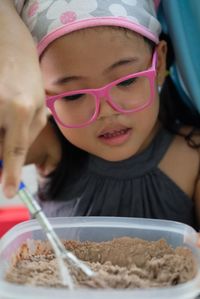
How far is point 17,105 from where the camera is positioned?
0.49 meters

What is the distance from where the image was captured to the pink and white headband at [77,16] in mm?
759

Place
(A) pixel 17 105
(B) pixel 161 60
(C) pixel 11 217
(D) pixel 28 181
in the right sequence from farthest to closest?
(D) pixel 28 181
(C) pixel 11 217
(B) pixel 161 60
(A) pixel 17 105

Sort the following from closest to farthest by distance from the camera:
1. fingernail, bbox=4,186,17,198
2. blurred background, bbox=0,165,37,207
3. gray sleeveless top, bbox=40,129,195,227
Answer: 1. fingernail, bbox=4,186,17,198
2. gray sleeveless top, bbox=40,129,195,227
3. blurred background, bbox=0,165,37,207

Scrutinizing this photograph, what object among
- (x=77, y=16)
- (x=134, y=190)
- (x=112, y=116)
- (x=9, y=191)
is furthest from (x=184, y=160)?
(x=9, y=191)

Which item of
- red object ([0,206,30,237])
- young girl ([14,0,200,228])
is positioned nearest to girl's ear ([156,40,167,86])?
young girl ([14,0,200,228])

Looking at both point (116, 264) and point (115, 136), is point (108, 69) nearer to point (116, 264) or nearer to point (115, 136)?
point (115, 136)

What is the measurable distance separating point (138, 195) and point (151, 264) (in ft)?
1.10

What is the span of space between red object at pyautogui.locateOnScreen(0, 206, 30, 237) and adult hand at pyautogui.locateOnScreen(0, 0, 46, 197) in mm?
493

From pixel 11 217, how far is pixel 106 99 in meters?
0.40

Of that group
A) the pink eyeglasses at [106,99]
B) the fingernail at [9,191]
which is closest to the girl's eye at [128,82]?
the pink eyeglasses at [106,99]

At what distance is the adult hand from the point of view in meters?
0.49

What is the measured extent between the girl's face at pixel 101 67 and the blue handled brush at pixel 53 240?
0.25m

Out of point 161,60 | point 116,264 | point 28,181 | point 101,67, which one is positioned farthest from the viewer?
point 28,181

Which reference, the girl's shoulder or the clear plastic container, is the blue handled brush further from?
the girl's shoulder
